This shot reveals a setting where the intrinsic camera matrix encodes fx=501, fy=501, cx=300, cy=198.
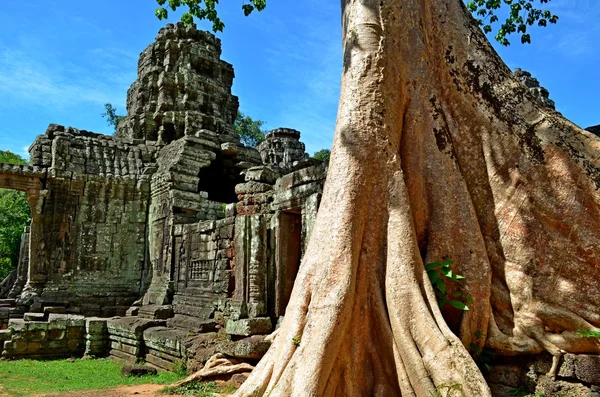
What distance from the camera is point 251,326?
7172 millimetres

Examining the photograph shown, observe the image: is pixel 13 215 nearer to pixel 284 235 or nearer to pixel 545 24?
pixel 284 235

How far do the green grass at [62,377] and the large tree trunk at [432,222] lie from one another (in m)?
4.42

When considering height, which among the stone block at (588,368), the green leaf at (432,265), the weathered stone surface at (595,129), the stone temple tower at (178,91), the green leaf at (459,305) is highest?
the stone temple tower at (178,91)

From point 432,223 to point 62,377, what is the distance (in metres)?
6.46

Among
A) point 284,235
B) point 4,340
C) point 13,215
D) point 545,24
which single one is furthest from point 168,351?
point 13,215

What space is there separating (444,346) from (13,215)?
75.9ft

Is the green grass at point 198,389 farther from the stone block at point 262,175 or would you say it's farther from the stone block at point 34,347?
the stone block at point 34,347

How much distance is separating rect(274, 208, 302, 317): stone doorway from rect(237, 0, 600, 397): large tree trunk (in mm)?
3548

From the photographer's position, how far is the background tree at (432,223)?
3.31m

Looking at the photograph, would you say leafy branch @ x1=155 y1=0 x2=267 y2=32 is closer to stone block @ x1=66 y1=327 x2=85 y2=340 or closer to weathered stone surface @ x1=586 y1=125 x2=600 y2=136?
weathered stone surface @ x1=586 y1=125 x2=600 y2=136

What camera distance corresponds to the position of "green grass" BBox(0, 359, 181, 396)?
6.82m

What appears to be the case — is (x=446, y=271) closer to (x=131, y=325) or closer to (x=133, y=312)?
(x=131, y=325)

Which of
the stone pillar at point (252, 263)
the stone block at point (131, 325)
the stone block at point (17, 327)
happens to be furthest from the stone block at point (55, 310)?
the stone pillar at point (252, 263)

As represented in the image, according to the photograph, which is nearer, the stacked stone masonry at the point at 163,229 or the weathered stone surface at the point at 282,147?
the stacked stone masonry at the point at 163,229
